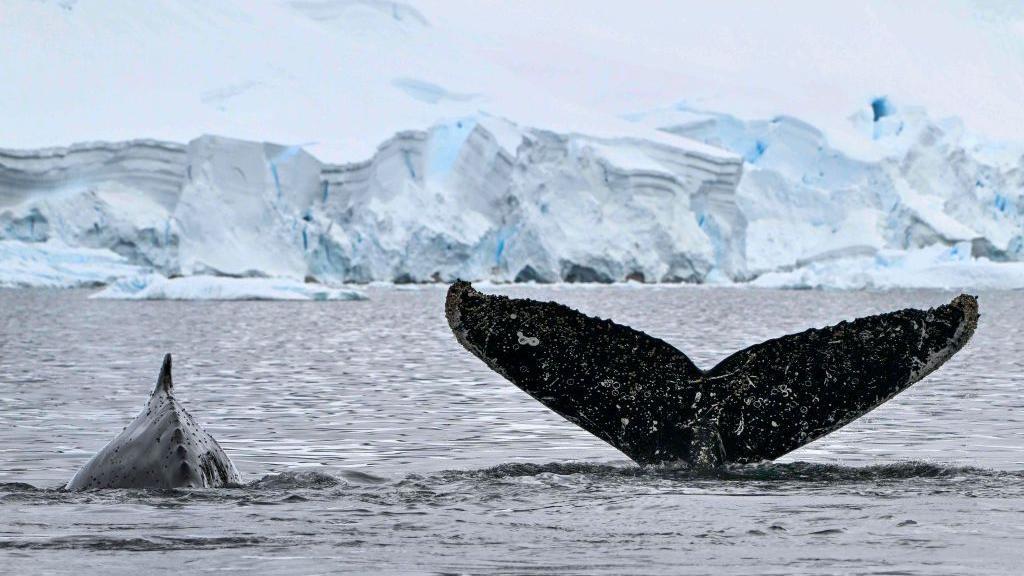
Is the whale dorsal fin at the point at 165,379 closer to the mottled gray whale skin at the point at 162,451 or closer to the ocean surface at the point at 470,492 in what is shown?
the mottled gray whale skin at the point at 162,451

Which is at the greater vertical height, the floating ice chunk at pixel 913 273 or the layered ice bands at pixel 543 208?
the layered ice bands at pixel 543 208

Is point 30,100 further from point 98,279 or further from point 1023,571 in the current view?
point 1023,571

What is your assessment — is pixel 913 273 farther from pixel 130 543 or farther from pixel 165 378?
pixel 130 543

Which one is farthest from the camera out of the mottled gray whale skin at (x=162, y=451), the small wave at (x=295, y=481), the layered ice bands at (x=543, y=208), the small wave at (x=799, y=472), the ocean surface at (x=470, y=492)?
the layered ice bands at (x=543, y=208)

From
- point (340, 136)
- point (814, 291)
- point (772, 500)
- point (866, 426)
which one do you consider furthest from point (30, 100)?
point (772, 500)

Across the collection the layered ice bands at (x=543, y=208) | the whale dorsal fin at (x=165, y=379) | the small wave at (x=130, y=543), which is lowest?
the small wave at (x=130, y=543)

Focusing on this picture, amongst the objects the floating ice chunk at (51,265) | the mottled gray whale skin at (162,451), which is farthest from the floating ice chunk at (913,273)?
the mottled gray whale skin at (162,451)

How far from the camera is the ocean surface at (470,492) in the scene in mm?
5094

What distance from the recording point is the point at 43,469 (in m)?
8.27

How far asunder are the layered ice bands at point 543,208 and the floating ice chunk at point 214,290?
547cm

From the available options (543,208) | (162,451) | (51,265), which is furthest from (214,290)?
(162,451)

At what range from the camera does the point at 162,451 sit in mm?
5789

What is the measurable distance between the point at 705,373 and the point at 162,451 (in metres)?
2.20

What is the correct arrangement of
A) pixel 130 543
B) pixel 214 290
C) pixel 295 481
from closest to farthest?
pixel 130 543, pixel 295 481, pixel 214 290
